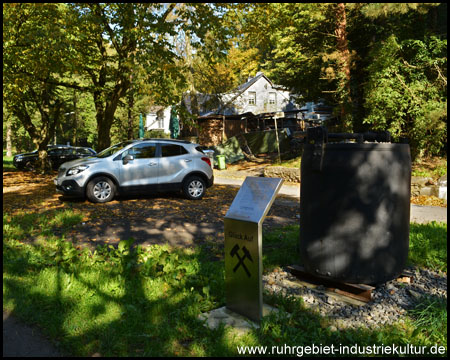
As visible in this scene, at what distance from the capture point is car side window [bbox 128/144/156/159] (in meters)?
12.0

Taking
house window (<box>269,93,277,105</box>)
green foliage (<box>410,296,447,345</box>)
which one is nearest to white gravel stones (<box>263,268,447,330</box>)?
Result: green foliage (<box>410,296,447,345</box>)

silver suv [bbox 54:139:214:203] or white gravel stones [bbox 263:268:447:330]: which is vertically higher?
silver suv [bbox 54:139:214:203]

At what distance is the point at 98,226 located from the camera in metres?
8.25

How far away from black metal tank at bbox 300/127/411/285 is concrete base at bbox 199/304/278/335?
942mm

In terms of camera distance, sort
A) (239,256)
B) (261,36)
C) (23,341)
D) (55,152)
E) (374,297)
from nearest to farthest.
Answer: (23,341) < (239,256) < (374,297) < (261,36) < (55,152)

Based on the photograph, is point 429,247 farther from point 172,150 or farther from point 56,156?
point 56,156

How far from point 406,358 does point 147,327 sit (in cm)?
216

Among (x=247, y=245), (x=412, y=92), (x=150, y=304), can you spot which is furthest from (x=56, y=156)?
(x=247, y=245)

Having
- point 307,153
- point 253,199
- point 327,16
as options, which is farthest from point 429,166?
point 253,199

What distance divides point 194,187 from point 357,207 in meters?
8.42

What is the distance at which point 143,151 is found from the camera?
39.7 ft

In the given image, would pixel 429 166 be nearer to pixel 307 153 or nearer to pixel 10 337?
pixel 307 153

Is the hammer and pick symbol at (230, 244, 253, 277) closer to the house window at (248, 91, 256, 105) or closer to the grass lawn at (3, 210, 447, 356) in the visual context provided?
the grass lawn at (3, 210, 447, 356)

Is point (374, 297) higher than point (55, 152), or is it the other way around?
point (55, 152)
